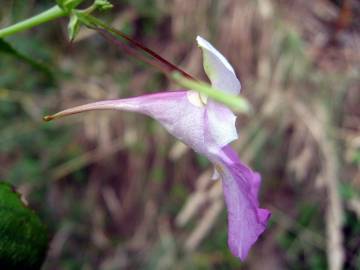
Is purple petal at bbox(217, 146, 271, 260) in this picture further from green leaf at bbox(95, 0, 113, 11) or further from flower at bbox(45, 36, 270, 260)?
green leaf at bbox(95, 0, 113, 11)

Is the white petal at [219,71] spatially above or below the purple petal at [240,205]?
above

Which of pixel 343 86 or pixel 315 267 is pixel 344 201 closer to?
pixel 315 267

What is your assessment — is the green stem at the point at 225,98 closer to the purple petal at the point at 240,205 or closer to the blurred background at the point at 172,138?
the purple petal at the point at 240,205

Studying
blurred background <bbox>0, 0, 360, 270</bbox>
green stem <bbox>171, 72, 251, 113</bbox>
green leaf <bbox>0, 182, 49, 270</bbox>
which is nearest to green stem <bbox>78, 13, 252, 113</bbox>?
green stem <bbox>171, 72, 251, 113</bbox>

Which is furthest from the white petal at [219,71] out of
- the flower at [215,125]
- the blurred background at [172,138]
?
the blurred background at [172,138]

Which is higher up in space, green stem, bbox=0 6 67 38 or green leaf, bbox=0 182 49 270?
green stem, bbox=0 6 67 38

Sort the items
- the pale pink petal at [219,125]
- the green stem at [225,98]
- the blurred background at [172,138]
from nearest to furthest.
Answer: the green stem at [225,98], the pale pink petal at [219,125], the blurred background at [172,138]

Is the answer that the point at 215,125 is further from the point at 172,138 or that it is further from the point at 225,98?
the point at 172,138
